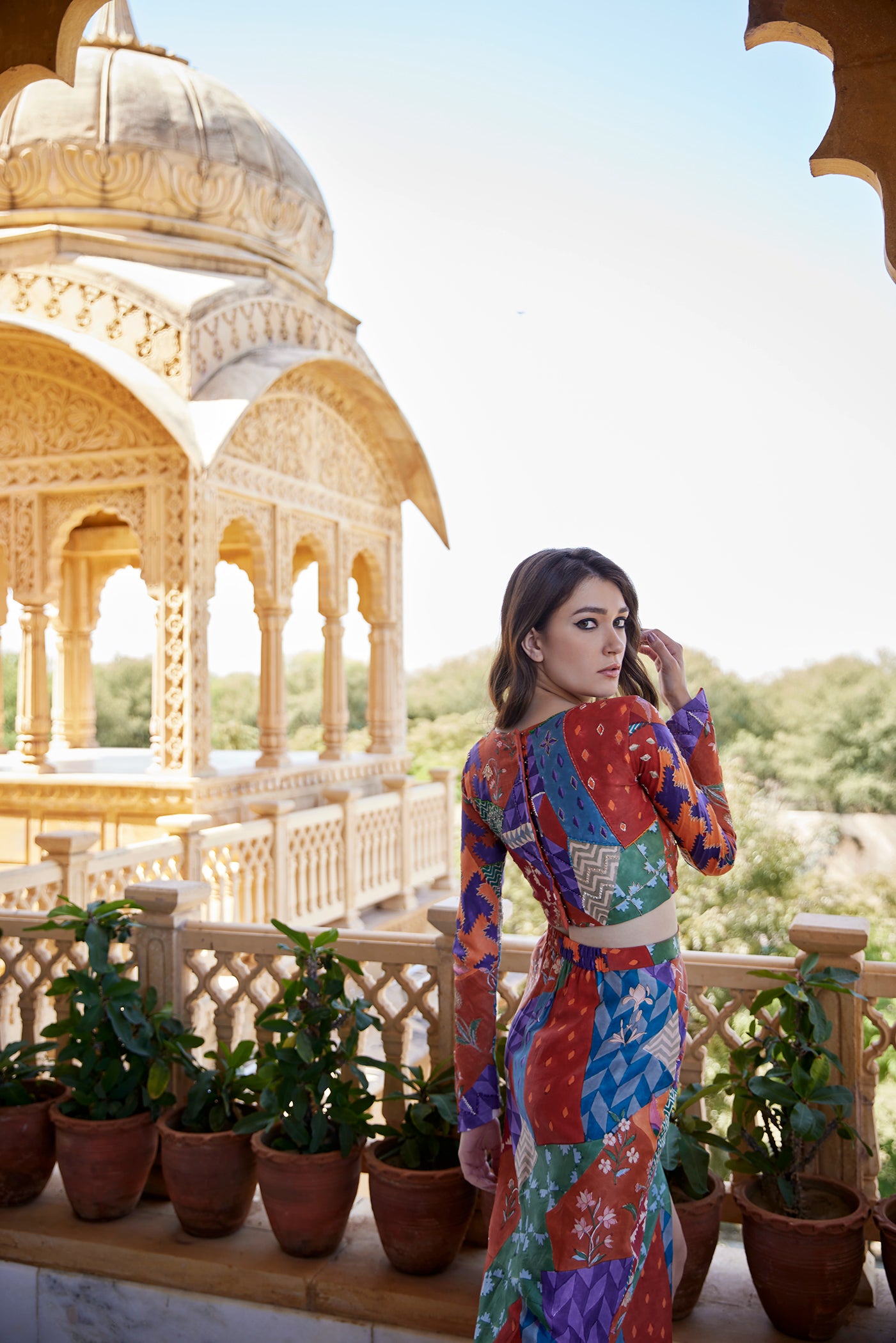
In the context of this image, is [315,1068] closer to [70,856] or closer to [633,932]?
[633,932]

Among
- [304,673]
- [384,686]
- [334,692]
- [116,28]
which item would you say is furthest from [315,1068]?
[304,673]

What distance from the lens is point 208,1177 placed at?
2.84m

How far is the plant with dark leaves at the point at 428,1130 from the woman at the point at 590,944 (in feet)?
2.63

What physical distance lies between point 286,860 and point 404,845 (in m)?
1.99

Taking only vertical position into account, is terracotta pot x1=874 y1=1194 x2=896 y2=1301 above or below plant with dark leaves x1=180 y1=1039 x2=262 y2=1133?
below

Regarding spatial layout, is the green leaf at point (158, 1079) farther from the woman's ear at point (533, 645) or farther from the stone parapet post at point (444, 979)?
the woman's ear at point (533, 645)

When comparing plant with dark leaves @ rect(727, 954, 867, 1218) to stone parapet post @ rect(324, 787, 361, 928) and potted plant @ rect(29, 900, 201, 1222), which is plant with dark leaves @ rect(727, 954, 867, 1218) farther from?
stone parapet post @ rect(324, 787, 361, 928)

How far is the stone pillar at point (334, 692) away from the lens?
9211mm

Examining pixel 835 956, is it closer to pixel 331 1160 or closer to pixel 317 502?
pixel 331 1160

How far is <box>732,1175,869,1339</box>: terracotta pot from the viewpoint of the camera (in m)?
2.36

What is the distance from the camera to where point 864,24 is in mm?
2008

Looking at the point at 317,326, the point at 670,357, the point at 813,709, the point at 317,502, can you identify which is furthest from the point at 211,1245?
the point at 670,357

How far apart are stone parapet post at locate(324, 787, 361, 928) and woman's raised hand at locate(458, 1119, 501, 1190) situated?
6.18 meters

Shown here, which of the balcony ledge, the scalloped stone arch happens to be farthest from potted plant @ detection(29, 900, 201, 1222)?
the scalloped stone arch
